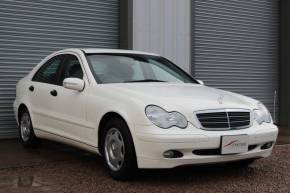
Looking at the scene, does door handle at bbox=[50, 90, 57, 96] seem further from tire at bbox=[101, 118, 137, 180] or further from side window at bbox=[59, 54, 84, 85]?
tire at bbox=[101, 118, 137, 180]

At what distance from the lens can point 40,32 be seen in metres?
9.70

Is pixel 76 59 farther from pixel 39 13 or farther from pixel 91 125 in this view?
pixel 39 13

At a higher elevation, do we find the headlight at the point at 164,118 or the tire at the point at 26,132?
the headlight at the point at 164,118

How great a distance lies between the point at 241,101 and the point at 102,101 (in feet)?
5.36

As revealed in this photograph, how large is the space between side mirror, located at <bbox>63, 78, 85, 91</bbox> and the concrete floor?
1.01 m

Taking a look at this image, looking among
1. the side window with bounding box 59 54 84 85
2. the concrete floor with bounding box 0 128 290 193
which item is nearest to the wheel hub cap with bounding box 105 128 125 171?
the concrete floor with bounding box 0 128 290 193

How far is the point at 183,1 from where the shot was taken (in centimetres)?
1135

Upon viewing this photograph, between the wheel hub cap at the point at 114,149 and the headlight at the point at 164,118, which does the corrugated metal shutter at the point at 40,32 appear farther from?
the headlight at the point at 164,118

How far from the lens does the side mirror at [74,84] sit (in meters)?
6.27

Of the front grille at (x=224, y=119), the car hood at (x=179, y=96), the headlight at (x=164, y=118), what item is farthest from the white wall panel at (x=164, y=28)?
the headlight at (x=164, y=118)

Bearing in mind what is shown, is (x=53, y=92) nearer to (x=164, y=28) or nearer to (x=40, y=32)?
(x=40, y=32)

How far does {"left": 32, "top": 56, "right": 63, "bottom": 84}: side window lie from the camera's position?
7.18 metres

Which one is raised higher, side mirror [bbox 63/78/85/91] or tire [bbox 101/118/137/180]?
side mirror [bbox 63/78/85/91]

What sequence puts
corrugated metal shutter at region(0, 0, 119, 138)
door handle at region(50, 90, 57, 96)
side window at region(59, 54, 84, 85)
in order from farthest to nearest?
corrugated metal shutter at region(0, 0, 119, 138) → door handle at region(50, 90, 57, 96) → side window at region(59, 54, 84, 85)
